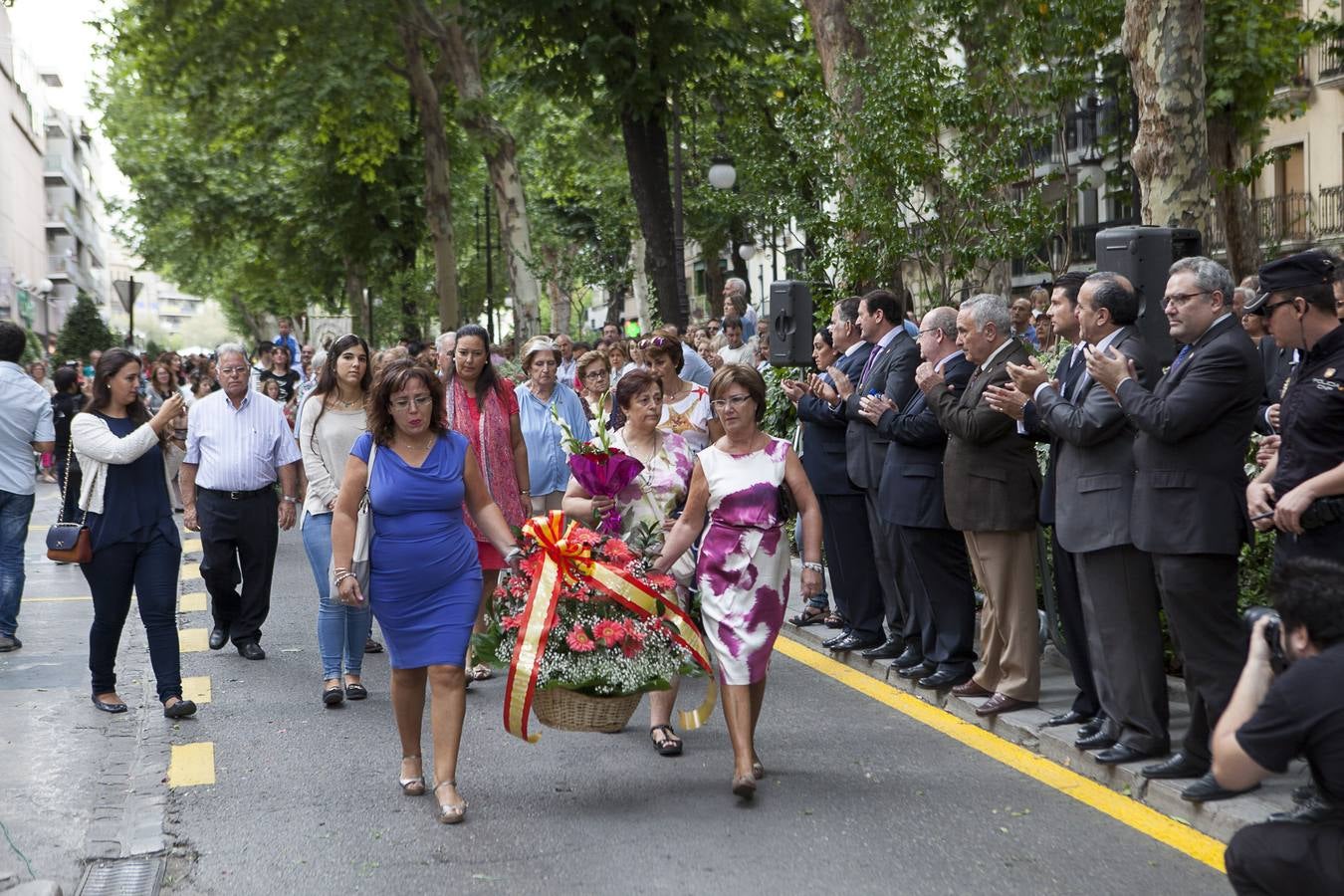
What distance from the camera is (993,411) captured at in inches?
306

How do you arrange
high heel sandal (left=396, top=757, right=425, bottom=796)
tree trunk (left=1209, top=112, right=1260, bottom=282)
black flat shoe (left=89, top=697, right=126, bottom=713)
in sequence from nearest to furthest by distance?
high heel sandal (left=396, top=757, right=425, bottom=796) → black flat shoe (left=89, top=697, right=126, bottom=713) → tree trunk (left=1209, top=112, right=1260, bottom=282)

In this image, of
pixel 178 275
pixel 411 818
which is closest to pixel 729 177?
pixel 411 818

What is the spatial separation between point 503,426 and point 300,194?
34469 millimetres

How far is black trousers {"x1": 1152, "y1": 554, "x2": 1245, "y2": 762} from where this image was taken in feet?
21.3

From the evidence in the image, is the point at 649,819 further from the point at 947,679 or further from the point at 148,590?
the point at 148,590

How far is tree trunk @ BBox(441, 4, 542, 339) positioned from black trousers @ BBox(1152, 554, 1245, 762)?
2410 cm

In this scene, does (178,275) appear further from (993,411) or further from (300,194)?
(993,411)

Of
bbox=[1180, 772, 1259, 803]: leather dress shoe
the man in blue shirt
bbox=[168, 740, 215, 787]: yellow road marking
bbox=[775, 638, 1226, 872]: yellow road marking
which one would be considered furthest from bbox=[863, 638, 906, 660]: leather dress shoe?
the man in blue shirt

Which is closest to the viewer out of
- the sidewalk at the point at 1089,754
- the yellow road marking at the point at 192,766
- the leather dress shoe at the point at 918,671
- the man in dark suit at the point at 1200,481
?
the sidewalk at the point at 1089,754

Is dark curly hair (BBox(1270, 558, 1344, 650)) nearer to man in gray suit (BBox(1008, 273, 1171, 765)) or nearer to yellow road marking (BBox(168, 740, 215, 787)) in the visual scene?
man in gray suit (BBox(1008, 273, 1171, 765))

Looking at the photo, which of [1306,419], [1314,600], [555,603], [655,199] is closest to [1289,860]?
[1314,600]

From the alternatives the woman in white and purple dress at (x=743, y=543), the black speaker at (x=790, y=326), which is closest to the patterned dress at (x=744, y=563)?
the woman in white and purple dress at (x=743, y=543)

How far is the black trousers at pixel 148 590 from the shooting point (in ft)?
28.2

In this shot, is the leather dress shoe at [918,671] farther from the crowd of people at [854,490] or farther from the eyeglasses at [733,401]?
the eyeglasses at [733,401]
